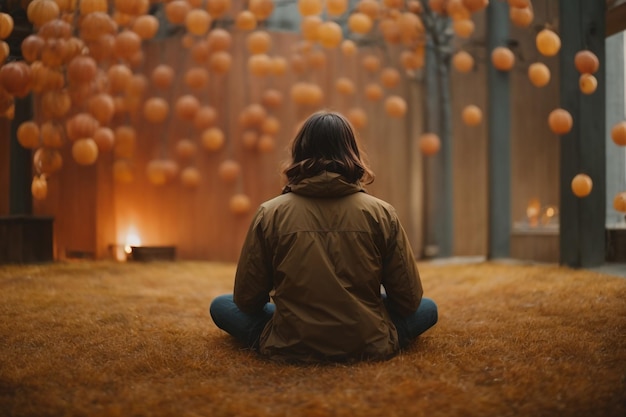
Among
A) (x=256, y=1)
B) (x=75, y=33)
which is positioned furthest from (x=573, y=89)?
(x=75, y=33)

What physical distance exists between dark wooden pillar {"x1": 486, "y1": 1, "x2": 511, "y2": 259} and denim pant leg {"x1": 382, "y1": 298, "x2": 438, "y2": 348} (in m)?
3.57

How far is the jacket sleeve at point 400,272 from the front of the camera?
233cm

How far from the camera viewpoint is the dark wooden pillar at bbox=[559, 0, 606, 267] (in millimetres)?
4691

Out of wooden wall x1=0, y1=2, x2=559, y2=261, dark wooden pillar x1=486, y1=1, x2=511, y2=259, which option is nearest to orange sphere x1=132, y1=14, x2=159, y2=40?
wooden wall x1=0, y1=2, x2=559, y2=261

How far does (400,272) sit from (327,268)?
0.31 meters

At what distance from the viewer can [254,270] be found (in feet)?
7.64

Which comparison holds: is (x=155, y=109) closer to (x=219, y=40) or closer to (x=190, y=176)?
(x=190, y=176)

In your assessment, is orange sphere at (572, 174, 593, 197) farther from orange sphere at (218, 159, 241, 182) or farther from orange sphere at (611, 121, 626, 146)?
orange sphere at (218, 159, 241, 182)

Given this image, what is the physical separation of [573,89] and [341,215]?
10.8 ft

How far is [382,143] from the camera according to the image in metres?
6.93

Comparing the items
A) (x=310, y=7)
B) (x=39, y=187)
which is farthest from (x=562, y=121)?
(x=39, y=187)

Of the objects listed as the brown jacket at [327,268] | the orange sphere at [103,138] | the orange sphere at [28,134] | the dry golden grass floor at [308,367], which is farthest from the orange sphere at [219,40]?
the brown jacket at [327,268]

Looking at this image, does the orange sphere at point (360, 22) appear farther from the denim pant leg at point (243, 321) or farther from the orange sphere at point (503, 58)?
the denim pant leg at point (243, 321)

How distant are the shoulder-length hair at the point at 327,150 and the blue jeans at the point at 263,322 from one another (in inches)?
24.7
